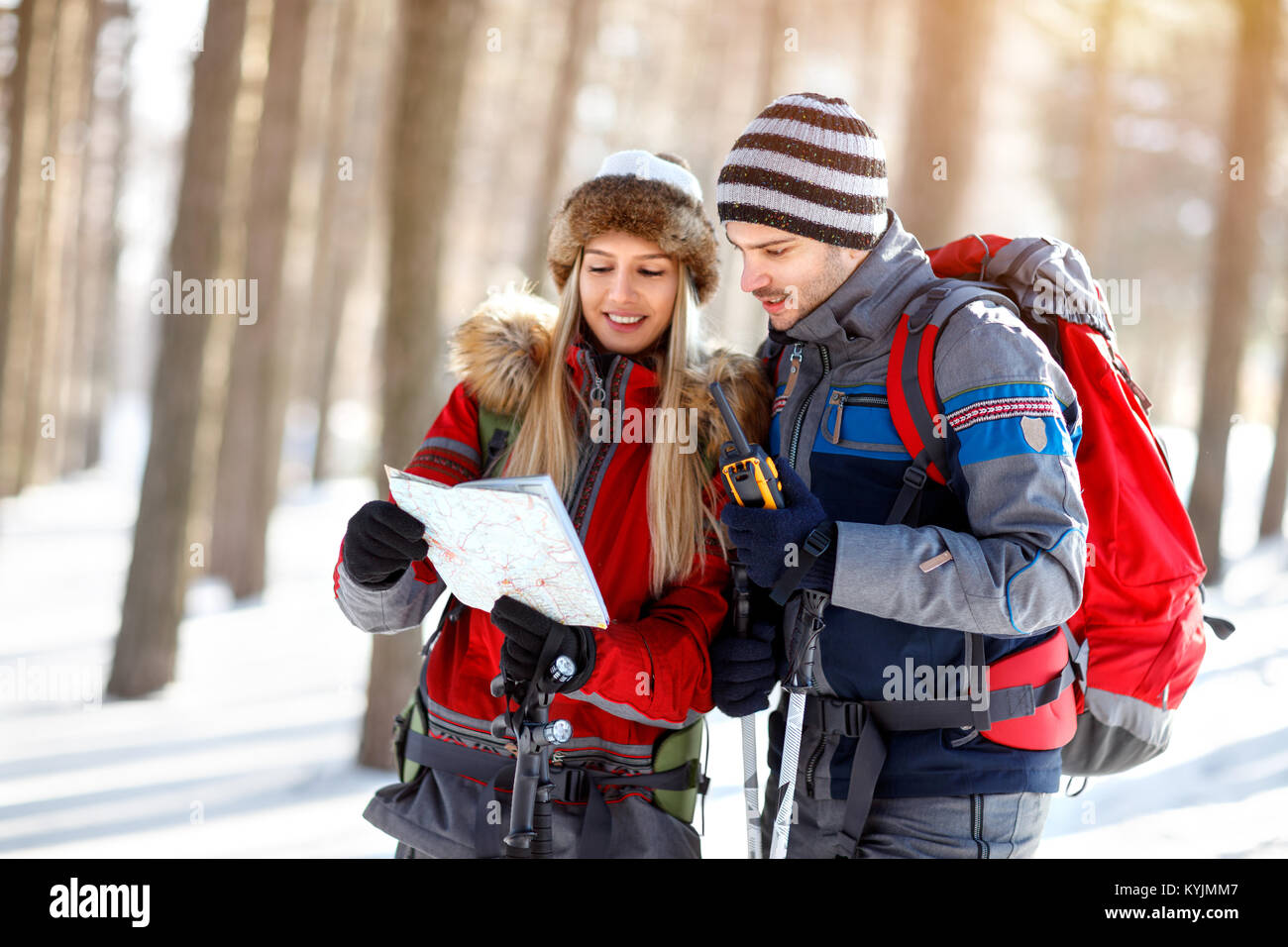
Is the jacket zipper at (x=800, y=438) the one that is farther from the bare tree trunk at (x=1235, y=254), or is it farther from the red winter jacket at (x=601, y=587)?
the bare tree trunk at (x=1235, y=254)

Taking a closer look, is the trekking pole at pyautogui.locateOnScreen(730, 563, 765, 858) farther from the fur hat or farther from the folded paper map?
the fur hat

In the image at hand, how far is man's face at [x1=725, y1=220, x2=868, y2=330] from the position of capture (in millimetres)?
2418

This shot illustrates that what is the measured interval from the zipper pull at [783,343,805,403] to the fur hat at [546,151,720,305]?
50cm

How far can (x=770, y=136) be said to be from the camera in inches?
95.7

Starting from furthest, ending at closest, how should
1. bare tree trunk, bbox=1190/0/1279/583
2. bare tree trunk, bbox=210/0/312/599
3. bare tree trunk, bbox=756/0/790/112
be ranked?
bare tree trunk, bbox=756/0/790/112
bare tree trunk, bbox=1190/0/1279/583
bare tree trunk, bbox=210/0/312/599

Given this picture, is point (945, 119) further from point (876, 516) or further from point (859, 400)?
point (876, 516)

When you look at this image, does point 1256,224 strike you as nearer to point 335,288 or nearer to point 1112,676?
point 1112,676

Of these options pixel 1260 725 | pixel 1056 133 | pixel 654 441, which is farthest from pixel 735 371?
pixel 1056 133

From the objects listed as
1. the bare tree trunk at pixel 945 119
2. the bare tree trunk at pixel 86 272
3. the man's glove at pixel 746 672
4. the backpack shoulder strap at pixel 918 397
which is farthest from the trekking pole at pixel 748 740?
the bare tree trunk at pixel 86 272

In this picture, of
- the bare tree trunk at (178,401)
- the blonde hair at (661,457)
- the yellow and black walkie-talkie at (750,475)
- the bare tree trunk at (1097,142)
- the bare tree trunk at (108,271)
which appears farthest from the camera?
the bare tree trunk at (108,271)

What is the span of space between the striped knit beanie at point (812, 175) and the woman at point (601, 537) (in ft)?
1.24

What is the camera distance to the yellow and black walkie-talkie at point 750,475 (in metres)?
2.15

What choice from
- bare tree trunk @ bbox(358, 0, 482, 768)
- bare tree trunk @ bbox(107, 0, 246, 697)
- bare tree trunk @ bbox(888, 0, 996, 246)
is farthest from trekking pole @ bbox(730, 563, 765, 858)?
bare tree trunk @ bbox(107, 0, 246, 697)

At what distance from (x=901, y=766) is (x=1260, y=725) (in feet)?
20.0
